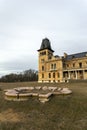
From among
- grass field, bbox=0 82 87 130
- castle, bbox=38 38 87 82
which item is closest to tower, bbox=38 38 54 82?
castle, bbox=38 38 87 82

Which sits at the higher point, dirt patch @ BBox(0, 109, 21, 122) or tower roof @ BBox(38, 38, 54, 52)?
tower roof @ BBox(38, 38, 54, 52)

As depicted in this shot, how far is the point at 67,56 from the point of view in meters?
59.2

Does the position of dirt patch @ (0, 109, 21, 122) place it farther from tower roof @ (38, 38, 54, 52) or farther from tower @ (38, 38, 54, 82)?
tower roof @ (38, 38, 54, 52)

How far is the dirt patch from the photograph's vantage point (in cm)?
669

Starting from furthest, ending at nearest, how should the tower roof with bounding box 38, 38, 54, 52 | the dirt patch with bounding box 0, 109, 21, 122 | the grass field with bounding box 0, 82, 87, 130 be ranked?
the tower roof with bounding box 38, 38, 54, 52 < the dirt patch with bounding box 0, 109, 21, 122 < the grass field with bounding box 0, 82, 87, 130

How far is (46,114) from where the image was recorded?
7.08 m

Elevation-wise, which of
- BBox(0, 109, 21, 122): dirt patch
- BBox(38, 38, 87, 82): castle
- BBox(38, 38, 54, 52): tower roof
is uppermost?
BBox(38, 38, 54, 52): tower roof

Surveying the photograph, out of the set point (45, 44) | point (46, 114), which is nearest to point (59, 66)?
point (45, 44)

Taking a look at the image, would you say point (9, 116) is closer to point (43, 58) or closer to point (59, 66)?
point (59, 66)

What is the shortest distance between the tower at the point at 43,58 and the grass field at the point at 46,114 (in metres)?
49.0

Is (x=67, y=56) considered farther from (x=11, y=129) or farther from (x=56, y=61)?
(x=11, y=129)

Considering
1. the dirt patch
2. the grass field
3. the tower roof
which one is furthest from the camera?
the tower roof

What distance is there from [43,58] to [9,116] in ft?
172

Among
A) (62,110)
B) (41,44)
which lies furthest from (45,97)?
(41,44)
